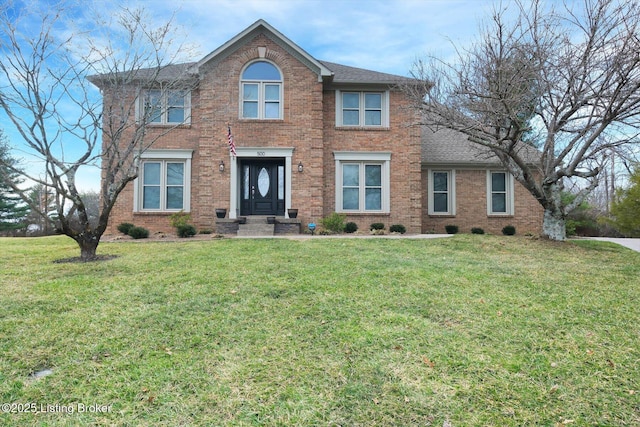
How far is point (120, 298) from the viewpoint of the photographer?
185 inches

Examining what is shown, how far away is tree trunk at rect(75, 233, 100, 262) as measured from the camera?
23.9ft

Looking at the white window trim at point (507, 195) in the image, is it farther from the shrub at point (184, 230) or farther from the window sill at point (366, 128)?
the shrub at point (184, 230)

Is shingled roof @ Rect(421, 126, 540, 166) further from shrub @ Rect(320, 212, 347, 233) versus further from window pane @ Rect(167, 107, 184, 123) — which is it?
window pane @ Rect(167, 107, 184, 123)

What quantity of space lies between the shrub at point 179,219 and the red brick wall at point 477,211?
31.9 feet

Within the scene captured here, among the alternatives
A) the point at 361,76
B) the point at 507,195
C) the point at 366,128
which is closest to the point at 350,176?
the point at 366,128

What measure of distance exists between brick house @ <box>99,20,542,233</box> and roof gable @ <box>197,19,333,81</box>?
0.04 metres

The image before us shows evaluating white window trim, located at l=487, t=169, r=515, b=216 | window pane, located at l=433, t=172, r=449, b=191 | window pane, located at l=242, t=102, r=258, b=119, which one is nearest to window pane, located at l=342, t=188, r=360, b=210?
window pane, located at l=433, t=172, r=449, b=191

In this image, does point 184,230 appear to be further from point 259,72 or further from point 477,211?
point 477,211

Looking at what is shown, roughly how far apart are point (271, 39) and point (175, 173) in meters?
6.30

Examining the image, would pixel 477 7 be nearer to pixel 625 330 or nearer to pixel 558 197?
pixel 558 197

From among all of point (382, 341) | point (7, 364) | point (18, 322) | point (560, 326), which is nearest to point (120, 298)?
point (18, 322)

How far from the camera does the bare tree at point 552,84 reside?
8.34m

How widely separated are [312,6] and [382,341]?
38.0 ft

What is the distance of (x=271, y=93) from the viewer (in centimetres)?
1355
